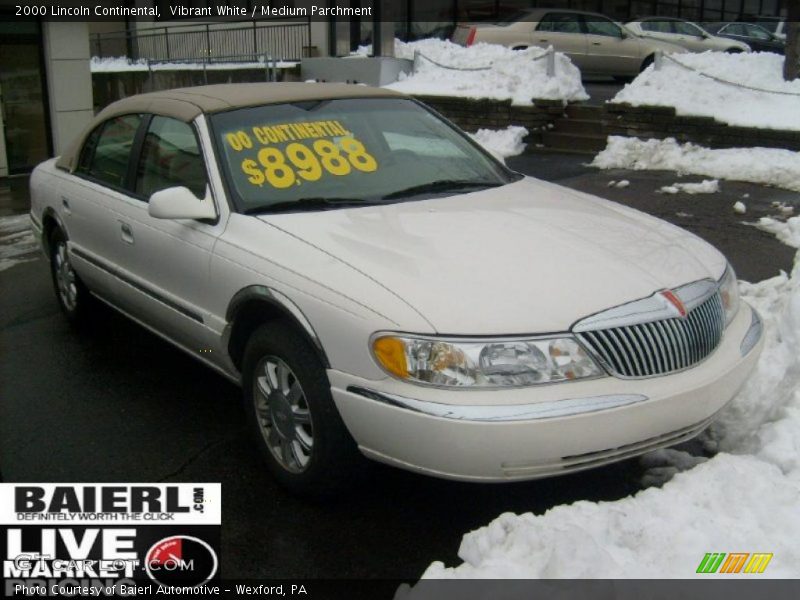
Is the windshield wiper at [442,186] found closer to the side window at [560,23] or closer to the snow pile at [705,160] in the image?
the snow pile at [705,160]

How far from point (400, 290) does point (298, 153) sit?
140cm

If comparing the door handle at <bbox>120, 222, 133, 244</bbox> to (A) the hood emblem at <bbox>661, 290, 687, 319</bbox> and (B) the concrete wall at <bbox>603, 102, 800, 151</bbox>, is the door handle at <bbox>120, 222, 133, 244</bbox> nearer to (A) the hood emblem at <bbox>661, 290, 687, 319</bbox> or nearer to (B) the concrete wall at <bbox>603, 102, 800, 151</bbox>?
(A) the hood emblem at <bbox>661, 290, 687, 319</bbox>

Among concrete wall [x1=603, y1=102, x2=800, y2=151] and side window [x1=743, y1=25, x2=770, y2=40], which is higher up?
side window [x1=743, y1=25, x2=770, y2=40]

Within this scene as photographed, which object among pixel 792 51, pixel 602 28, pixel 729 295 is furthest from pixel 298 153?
pixel 602 28

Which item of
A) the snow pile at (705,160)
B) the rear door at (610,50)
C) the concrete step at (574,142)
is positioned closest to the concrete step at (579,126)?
the concrete step at (574,142)

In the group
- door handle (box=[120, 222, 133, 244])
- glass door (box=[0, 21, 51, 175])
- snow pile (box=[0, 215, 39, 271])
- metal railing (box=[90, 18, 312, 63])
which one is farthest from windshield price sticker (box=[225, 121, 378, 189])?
metal railing (box=[90, 18, 312, 63])

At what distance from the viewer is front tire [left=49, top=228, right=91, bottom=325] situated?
591cm

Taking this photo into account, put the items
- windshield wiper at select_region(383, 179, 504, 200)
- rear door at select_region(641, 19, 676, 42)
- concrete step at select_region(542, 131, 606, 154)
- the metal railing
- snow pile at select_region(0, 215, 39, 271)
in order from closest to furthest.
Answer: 1. windshield wiper at select_region(383, 179, 504, 200)
2. snow pile at select_region(0, 215, 39, 271)
3. concrete step at select_region(542, 131, 606, 154)
4. the metal railing
5. rear door at select_region(641, 19, 676, 42)

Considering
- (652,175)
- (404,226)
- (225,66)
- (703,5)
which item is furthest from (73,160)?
(703,5)

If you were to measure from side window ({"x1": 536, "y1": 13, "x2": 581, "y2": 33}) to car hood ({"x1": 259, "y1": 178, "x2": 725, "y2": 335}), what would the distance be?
16.5m

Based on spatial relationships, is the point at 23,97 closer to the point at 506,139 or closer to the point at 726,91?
the point at 506,139

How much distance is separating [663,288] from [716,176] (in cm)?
740

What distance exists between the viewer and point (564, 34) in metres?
20.0

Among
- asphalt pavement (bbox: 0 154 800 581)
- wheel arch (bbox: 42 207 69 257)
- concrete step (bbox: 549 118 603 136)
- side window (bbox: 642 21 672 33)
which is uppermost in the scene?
side window (bbox: 642 21 672 33)
